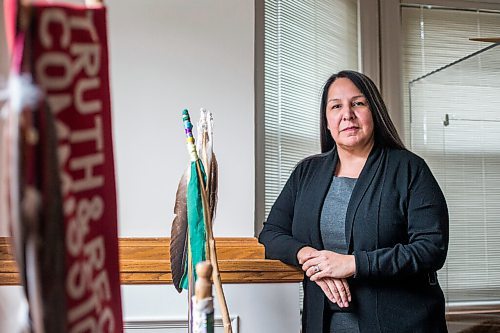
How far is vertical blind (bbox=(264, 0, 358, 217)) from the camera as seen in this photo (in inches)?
92.4

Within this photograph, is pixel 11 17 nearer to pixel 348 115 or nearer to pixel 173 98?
pixel 348 115

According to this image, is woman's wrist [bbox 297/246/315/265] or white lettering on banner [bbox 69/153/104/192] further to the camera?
woman's wrist [bbox 297/246/315/265]

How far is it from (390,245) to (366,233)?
7 cm

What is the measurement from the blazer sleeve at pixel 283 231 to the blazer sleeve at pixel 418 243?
0.59 feet

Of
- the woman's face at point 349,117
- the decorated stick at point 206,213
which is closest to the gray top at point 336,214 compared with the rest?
the woman's face at point 349,117

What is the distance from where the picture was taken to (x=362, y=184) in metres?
1.66

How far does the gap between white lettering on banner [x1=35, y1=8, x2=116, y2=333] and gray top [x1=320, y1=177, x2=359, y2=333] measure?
121 centimetres

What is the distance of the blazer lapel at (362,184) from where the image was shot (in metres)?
1.62

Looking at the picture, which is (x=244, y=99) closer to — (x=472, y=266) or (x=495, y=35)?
(x=472, y=266)

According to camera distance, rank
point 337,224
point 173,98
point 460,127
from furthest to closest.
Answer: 1. point 460,127
2. point 173,98
3. point 337,224

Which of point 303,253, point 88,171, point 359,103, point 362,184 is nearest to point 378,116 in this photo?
point 359,103

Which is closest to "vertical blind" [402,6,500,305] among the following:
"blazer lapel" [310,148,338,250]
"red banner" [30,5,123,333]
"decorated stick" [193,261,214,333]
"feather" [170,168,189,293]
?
"blazer lapel" [310,148,338,250]

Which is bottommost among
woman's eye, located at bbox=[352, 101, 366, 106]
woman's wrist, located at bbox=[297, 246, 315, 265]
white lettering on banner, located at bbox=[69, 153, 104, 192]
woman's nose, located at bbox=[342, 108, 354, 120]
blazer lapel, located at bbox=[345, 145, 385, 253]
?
woman's wrist, located at bbox=[297, 246, 315, 265]

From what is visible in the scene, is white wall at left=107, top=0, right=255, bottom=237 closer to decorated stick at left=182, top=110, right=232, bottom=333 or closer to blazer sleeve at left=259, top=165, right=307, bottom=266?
blazer sleeve at left=259, top=165, right=307, bottom=266
